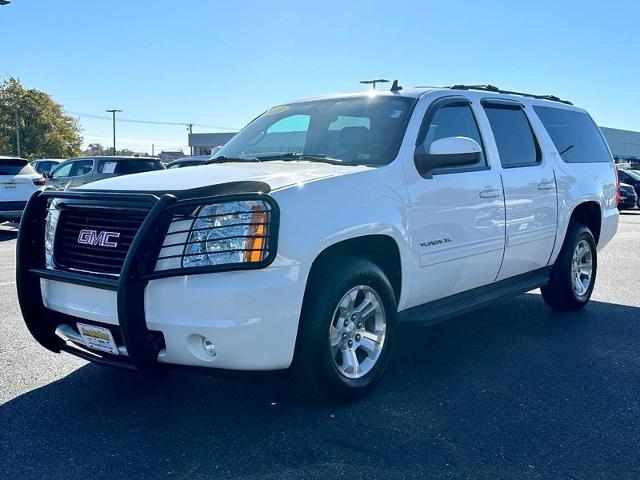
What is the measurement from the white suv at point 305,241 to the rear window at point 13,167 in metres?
9.84

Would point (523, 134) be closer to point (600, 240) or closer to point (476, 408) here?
point (600, 240)

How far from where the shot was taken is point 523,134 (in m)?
5.66

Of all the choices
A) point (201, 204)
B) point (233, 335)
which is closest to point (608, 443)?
point (233, 335)

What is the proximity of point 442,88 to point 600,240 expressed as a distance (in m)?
3.05

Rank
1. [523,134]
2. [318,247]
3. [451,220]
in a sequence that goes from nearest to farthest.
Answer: [318,247]
[451,220]
[523,134]

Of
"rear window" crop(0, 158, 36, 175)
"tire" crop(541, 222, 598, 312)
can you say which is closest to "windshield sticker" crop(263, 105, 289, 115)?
"tire" crop(541, 222, 598, 312)

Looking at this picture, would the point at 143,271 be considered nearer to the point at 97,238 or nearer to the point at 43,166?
the point at 97,238

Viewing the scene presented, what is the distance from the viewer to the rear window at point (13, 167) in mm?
13266

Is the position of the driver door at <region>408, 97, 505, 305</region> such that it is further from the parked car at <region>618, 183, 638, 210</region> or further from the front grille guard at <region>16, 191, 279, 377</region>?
the parked car at <region>618, 183, 638, 210</region>

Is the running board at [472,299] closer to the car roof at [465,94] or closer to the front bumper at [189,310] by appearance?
the front bumper at [189,310]

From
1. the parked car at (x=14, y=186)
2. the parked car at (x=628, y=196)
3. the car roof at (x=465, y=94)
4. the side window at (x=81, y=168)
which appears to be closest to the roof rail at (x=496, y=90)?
the car roof at (x=465, y=94)

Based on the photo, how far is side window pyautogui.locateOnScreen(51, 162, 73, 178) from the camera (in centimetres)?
1738

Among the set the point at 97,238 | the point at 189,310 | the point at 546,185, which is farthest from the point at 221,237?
the point at 546,185

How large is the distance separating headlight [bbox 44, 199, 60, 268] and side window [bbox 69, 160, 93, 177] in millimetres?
13714
